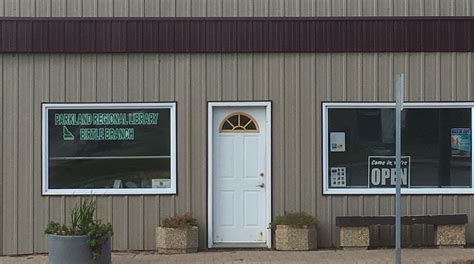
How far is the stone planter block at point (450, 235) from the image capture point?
1094 cm

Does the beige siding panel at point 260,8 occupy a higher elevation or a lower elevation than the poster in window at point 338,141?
higher

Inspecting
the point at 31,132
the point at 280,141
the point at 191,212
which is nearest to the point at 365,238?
the point at 280,141

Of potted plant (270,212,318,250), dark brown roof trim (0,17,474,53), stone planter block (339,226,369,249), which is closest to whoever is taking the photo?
potted plant (270,212,318,250)

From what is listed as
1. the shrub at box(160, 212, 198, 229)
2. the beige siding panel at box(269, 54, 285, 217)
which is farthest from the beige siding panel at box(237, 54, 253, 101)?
the shrub at box(160, 212, 198, 229)

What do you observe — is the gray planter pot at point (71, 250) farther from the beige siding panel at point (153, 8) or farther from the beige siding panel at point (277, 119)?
the beige siding panel at point (153, 8)

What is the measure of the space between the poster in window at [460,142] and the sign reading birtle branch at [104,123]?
466 centimetres

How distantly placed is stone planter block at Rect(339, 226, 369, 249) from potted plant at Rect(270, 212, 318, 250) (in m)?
0.47

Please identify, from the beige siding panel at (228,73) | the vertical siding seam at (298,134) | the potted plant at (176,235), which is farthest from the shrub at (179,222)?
the beige siding panel at (228,73)

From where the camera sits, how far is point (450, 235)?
11.0 metres

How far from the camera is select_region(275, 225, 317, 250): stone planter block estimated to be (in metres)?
10.7

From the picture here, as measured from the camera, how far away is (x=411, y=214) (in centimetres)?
1116

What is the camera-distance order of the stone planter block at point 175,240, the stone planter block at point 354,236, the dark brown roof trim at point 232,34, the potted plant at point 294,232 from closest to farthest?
the stone planter block at point 175,240
the potted plant at point 294,232
the stone planter block at point 354,236
the dark brown roof trim at point 232,34

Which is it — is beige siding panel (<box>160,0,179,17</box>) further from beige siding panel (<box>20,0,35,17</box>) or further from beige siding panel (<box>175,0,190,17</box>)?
beige siding panel (<box>20,0,35,17</box>)

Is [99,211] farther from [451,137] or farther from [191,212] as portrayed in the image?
[451,137]
